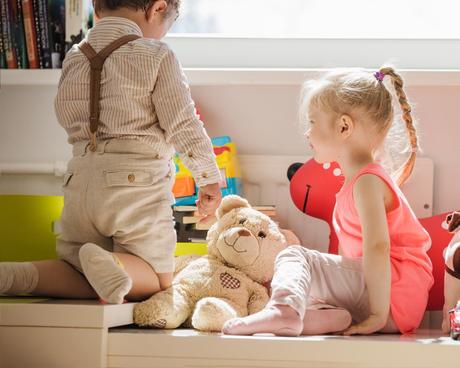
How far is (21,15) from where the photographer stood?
2035mm

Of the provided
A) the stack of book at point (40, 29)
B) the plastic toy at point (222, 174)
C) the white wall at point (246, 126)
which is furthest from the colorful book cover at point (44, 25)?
the plastic toy at point (222, 174)

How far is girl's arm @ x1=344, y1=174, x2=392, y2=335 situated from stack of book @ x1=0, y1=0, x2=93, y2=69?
89 cm

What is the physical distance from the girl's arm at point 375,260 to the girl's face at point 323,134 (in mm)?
148

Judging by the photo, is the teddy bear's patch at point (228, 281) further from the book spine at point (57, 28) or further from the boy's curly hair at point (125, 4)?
the book spine at point (57, 28)

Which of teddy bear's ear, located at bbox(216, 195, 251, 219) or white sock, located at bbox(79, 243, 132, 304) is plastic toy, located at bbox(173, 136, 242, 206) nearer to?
teddy bear's ear, located at bbox(216, 195, 251, 219)

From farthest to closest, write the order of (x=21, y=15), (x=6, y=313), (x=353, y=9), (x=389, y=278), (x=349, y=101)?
(x=353, y=9)
(x=21, y=15)
(x=349, y=101)
(x=389, y=278)
(x=6, y=313)

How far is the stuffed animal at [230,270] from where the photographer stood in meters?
1.50

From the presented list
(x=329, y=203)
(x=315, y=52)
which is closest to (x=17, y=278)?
(x=329, y=203)

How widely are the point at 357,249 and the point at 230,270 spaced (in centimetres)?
25

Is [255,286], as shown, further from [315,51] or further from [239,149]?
[315,51]

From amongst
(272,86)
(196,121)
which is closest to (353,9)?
(272,86)

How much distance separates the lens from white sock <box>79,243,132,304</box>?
4.36 feet

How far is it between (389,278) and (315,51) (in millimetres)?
822

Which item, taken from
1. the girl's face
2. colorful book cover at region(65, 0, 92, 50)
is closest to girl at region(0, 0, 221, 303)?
the girl's face
